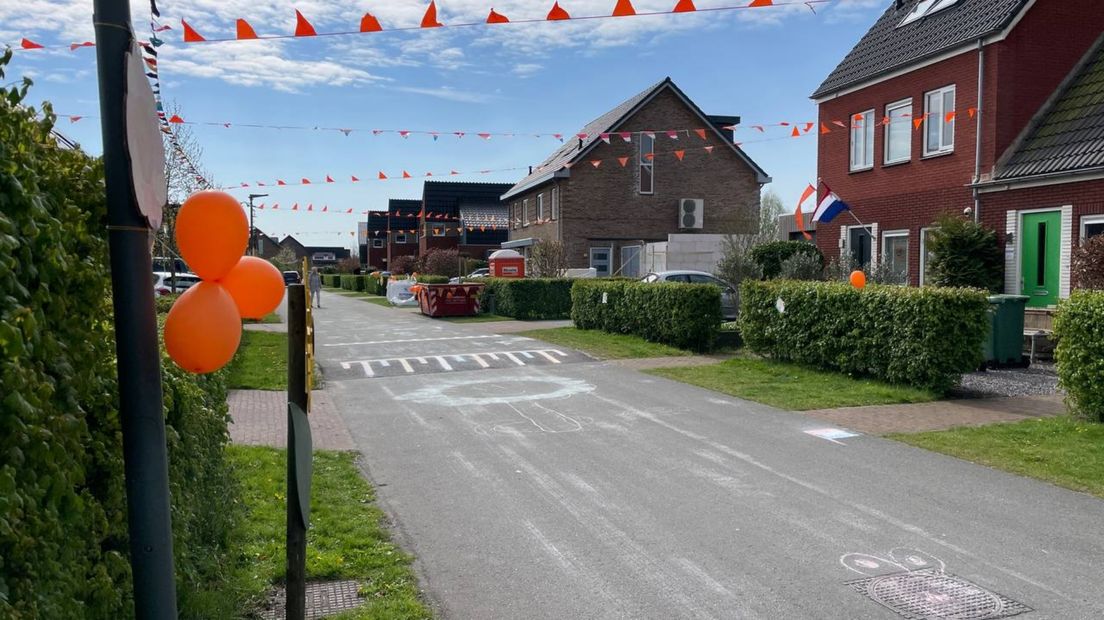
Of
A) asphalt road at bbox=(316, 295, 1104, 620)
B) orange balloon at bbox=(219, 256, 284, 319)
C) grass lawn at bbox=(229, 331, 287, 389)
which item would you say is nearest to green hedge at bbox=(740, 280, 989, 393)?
asphalt road at bbox=(316, 295, 1104, 620)

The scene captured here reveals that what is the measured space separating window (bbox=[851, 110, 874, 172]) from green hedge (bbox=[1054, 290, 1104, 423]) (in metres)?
12.3

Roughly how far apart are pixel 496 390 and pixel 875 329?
556 cm

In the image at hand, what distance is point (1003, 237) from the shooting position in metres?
17.4

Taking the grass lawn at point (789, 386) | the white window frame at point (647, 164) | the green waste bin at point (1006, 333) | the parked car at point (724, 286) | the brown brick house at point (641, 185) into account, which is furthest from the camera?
the white window frame at point (647, 164)

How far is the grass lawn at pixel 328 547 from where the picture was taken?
15.9ft

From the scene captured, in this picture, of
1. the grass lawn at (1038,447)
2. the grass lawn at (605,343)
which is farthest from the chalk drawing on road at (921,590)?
the grass lawn at (605,343)

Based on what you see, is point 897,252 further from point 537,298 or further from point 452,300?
point 452,300

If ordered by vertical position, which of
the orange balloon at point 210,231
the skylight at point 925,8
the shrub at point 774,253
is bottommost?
the orange balloon at point 210,231

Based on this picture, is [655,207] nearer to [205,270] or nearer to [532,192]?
[532,192]

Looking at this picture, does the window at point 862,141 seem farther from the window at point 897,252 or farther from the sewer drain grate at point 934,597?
the sewer drain grate at point 934,597

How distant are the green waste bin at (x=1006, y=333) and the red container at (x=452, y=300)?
18342mm

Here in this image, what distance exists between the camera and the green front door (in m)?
16.2

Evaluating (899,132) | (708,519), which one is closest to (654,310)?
(899,132)

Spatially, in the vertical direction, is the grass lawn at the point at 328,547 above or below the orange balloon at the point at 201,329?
below
